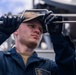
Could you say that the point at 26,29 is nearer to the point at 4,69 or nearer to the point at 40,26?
the point at 40,26

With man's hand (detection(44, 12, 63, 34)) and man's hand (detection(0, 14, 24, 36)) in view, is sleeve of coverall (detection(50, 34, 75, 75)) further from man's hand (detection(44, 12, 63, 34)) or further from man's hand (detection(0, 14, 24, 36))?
man's hand (detection(0, 14, 24, 36))

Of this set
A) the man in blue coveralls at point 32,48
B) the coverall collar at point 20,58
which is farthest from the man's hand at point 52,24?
the coverall collar at point 20,58

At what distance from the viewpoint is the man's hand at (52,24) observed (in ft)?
12.0

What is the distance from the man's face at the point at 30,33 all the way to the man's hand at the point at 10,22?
19 cm

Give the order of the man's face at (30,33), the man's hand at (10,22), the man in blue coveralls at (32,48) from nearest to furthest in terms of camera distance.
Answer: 1. the man's hand at (10,22)
2. the man in blue coveralls at (32,48)
3. the man's face at (30,33)

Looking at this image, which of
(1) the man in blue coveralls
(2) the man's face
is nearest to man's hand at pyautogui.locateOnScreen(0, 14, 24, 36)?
(1) the man in blue coveralls

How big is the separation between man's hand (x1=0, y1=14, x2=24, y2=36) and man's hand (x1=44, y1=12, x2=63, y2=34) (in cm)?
21

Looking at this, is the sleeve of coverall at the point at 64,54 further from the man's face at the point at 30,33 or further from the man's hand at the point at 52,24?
the man's face at the point at 30,33

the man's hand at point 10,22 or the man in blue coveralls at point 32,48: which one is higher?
the man's hand at point 10,22

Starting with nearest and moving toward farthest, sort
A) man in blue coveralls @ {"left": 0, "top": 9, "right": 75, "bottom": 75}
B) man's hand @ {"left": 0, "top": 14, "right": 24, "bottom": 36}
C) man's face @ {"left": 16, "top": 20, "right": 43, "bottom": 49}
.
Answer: man's hand @ {"left": 0, "top": 14, "right": 24, "bottom": 36} < man in blue coveralls @ {"left": 0, "top": 9, "right": 75, "bottom": 75} < man's face @ {"left": 16, "top": 20, "right": 43, "bottom": 49}

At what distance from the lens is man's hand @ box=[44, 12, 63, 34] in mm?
3646

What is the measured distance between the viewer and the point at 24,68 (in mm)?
3801

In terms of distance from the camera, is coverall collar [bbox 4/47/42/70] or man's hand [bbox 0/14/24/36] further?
coverall collar [bbox 4/47/42/70]

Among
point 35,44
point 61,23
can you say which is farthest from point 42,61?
point 61,23
